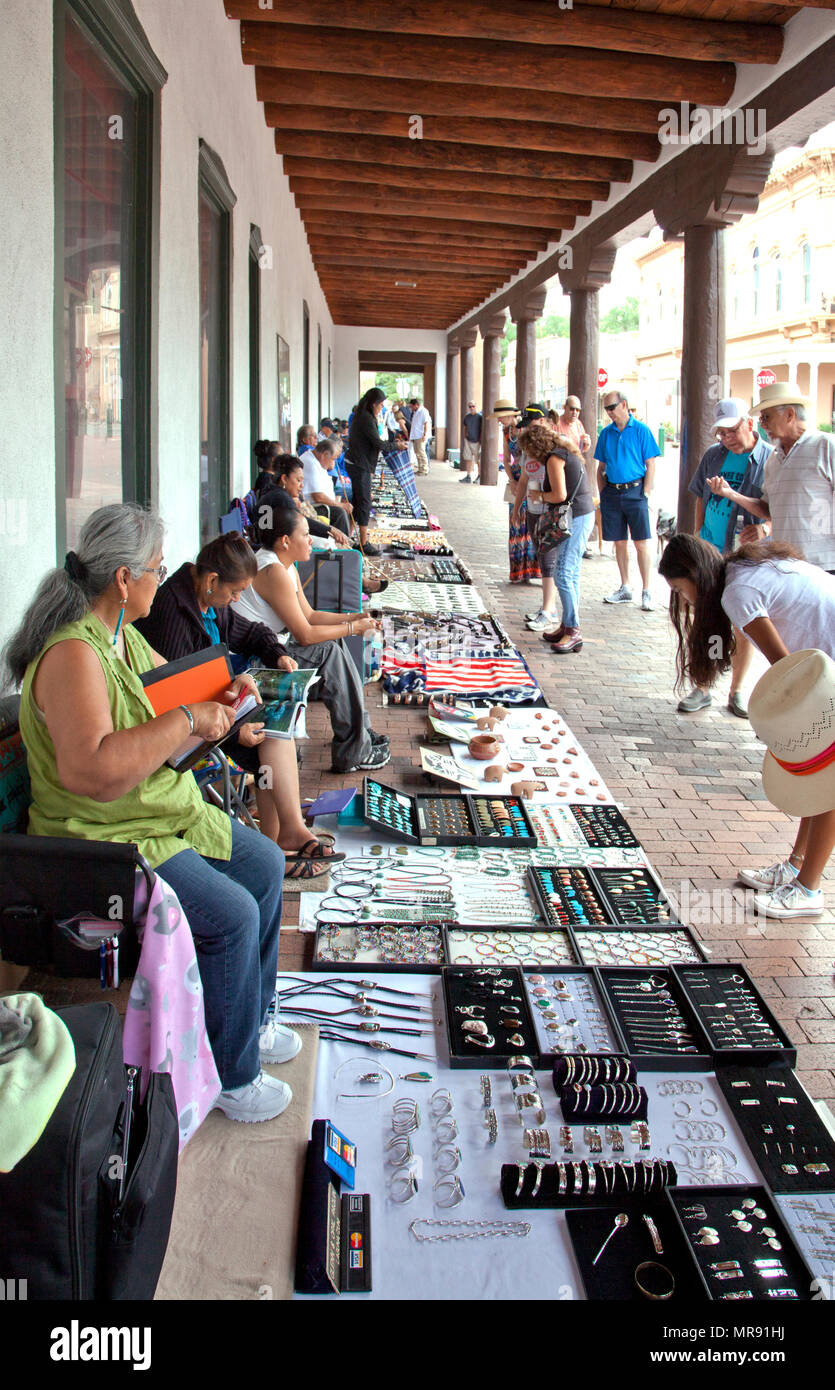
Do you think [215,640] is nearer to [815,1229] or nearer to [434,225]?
[815,1229]

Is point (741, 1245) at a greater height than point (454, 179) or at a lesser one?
lesser

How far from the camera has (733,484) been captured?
652cm

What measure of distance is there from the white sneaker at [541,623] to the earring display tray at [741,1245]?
6455 millimetres

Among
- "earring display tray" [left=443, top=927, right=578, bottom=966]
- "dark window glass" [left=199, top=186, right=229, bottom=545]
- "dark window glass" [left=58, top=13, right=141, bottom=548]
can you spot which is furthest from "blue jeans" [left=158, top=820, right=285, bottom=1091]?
"dark window glass" [left=199, top=186, right=229, bottom=545]

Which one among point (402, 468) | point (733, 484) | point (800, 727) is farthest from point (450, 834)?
point (402, 468)

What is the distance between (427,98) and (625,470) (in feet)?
10.5

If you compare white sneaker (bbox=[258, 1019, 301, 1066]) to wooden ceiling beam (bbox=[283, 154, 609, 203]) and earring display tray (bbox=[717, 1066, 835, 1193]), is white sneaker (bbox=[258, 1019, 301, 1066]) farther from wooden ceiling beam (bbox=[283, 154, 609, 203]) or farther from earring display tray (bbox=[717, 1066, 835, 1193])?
wooden ceiling beam (bbox=[283, 154, 609, 203])

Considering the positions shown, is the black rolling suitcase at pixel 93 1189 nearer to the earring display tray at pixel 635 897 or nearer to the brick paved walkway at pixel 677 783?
the brick paved walkway at pixel 677 783

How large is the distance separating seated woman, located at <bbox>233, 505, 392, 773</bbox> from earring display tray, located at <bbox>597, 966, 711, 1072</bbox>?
2.21m

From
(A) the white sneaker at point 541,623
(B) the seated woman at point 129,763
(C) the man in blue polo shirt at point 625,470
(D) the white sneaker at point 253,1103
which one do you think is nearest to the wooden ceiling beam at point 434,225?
(C) the man in blue polo shirt at point 625,470

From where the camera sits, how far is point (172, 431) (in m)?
5.33

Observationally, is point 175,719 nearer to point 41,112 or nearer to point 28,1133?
point 28,1133

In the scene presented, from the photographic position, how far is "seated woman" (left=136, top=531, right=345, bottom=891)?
3.84 m
